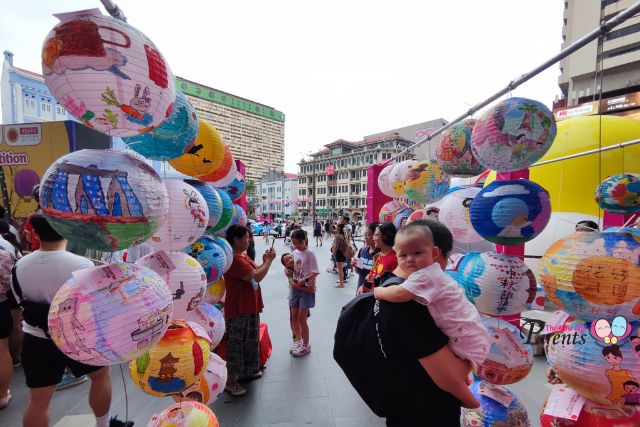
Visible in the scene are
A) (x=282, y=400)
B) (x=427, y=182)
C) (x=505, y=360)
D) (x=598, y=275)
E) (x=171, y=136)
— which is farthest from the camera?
(x=427, y=182)

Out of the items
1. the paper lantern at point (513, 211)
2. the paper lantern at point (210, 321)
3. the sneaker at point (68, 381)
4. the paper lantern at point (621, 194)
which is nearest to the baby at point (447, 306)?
the paper lantern at point (513, 211)

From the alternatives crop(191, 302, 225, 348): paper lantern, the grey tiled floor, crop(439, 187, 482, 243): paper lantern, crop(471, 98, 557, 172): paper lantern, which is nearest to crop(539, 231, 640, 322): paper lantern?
crop(471, 98, 557, 172): paper lantern

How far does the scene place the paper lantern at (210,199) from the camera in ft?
7.83

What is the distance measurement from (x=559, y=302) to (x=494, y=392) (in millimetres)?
832

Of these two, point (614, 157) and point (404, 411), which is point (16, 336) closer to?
point (404, 411)

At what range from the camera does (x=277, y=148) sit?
7856cm

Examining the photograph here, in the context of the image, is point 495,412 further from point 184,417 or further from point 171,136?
point 171,136

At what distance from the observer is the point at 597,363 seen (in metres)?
1.59

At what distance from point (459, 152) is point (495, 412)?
7.10 feet

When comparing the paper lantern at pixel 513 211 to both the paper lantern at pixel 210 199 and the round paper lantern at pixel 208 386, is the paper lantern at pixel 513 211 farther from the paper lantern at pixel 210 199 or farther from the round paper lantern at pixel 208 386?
the round paper lantern at pixel 208 386

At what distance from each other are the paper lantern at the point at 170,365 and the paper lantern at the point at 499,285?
182 centimetres

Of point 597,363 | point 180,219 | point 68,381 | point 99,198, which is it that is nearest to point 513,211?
point 597,363

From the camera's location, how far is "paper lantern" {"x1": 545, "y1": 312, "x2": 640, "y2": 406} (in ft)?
5.08

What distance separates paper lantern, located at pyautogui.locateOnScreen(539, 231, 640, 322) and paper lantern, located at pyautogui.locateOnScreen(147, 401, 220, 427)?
217 cm
